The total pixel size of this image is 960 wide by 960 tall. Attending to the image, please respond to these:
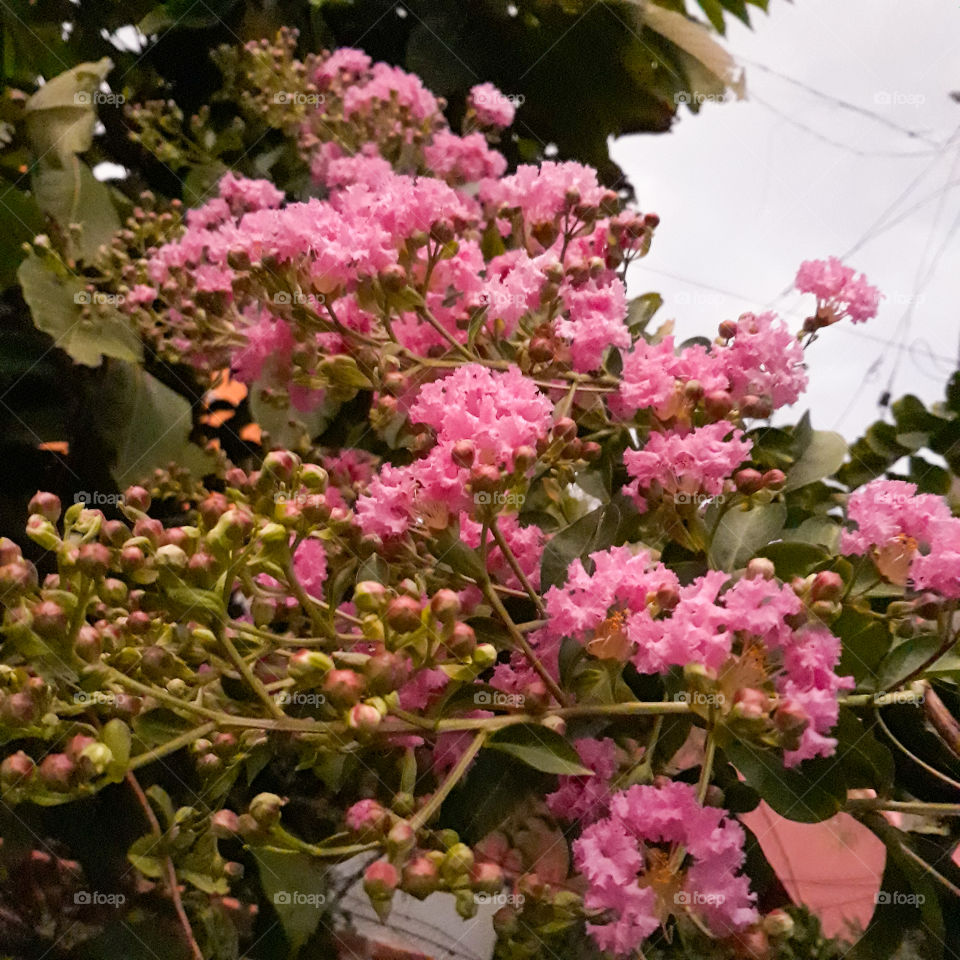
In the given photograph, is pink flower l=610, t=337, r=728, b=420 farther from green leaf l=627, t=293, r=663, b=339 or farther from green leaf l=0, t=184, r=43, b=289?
green leaf l=0, t=184, r=43, b=289

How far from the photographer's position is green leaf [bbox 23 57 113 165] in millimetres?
943

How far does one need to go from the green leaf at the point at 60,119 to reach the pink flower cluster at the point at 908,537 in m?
0.91

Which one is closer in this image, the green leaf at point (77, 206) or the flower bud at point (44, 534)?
the flower bud at point (44, 534)

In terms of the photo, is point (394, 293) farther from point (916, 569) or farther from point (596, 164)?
point (596, 164)

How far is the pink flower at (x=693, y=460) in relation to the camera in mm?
509

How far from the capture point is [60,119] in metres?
0.95

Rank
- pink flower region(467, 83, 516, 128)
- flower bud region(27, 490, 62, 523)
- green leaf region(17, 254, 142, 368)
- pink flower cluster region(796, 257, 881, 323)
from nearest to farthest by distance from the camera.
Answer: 1. flower bud region(27, 490, 62, 523)
2. pink flower cluster region(796, 257, 881, 323)
3. green leaf region(17, 254, 142, 368)
4. pink flower region(467, 83, 516, 128)

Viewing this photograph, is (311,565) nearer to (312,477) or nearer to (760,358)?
(312,477)

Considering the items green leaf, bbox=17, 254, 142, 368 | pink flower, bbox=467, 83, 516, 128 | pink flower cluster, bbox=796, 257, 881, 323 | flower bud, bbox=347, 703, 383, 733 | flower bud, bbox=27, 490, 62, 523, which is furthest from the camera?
pink flower, bbox=467, 83, 516, 128

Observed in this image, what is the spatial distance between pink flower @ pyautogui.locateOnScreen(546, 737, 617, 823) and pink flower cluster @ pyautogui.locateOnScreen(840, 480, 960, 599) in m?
0.20

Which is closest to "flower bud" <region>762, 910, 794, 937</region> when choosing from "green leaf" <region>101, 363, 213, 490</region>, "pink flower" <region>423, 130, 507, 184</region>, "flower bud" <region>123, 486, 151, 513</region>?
"flower bud" <region>123, 486, 151, 513</region>

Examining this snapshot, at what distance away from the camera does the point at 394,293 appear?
59 centimetres

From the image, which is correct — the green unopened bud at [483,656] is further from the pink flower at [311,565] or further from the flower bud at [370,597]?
the pink flower at [311,565]

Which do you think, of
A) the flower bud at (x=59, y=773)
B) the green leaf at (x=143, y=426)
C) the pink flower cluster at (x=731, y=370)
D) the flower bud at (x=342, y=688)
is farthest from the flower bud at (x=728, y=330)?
the green leaf at (x=143, y=426)
